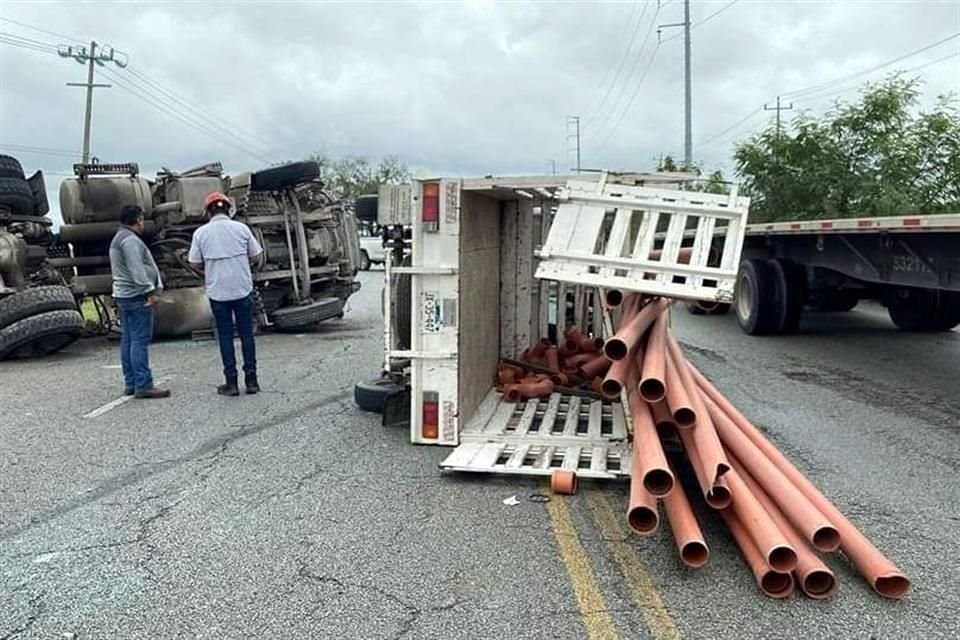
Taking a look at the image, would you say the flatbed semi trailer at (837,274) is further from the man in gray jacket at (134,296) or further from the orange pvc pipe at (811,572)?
the man in gray jacket at (134,296)

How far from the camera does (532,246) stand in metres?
7.92

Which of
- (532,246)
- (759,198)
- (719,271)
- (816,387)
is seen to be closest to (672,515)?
(719,271)

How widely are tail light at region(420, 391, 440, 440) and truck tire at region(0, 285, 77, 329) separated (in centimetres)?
614

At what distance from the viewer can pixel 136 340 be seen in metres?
7.86

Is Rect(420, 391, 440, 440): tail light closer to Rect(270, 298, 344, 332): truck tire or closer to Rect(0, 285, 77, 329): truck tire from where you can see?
Rect(0, 285, 77, 329): truck tire

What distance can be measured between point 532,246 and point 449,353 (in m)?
2.29

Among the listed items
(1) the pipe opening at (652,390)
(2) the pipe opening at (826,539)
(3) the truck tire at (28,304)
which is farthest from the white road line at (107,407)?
(2) the pipe opening at (826,539)

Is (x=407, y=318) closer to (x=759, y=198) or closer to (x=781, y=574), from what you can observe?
(x=781, y=574)

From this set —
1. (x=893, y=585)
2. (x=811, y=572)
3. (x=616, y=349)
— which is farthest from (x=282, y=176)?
(x=893, y=585)

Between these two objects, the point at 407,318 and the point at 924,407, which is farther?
the point at 924,407

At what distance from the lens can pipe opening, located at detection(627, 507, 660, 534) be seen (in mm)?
4043

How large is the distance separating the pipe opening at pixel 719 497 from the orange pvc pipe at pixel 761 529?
5 cm

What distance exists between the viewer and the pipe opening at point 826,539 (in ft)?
12.7

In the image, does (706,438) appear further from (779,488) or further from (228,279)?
(228,279)
